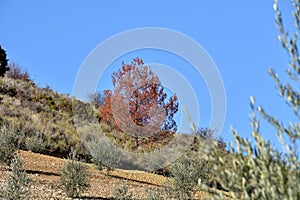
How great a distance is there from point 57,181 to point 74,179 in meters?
1.13

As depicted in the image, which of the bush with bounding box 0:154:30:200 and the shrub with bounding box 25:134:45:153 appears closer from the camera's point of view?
the bush with bounding box 0:154:30:200

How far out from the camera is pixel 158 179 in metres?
21.5

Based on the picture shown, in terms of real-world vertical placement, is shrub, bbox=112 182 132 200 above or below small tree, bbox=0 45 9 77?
below

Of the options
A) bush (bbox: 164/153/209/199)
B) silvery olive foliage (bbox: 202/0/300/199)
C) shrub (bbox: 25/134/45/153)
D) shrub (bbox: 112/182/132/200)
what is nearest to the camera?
silvery olive foliage (bbox: 202/0/300/199)

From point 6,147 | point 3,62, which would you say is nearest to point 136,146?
point 6,147

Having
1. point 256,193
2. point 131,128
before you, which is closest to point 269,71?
point 256,193

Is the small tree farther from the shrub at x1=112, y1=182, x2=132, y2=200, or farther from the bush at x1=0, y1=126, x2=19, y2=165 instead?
the shrub at x1=112, y1=182, x2=132, y2=200

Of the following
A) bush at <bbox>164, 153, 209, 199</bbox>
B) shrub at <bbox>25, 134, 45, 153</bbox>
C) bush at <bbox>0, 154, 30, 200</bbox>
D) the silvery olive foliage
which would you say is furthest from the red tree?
the silvery olive foliage

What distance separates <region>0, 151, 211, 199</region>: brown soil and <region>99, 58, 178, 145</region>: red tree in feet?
8.79

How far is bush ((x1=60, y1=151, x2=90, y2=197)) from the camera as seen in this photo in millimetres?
13672

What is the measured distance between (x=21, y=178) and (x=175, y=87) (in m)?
13.0

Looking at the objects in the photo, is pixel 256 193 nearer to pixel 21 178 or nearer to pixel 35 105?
pixel 21 178

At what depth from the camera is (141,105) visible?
23953 millimetres

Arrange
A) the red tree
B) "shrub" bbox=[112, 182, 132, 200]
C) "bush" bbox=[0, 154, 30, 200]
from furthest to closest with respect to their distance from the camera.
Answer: the red tree < "shrub" bbox=[112, 182, 132, 200] < "bush" bbox=[0, 154, 30, 200]
